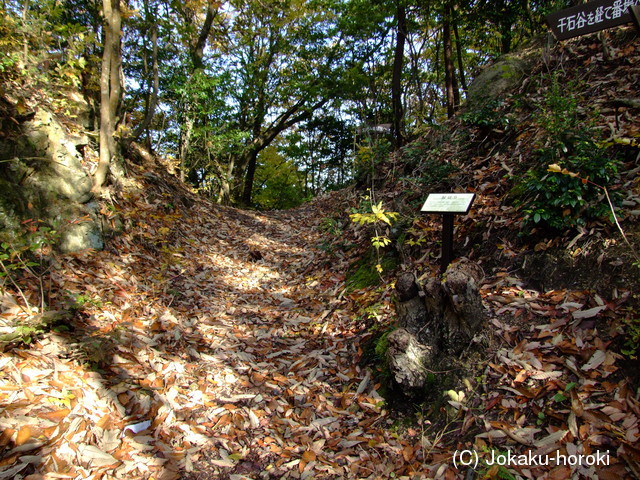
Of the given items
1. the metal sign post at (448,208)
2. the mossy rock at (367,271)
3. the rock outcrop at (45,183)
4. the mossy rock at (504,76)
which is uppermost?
the mossy rock at (504,76)

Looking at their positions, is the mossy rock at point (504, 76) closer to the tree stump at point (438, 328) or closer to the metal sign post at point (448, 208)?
the metal sign post at point (448, 208)

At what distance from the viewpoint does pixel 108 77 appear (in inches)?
206

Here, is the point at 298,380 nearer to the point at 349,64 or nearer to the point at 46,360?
the point at 46,360

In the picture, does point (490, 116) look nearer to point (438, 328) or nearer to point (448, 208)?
point (448, 208)

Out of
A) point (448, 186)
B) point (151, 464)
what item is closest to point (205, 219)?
point (448, 186)

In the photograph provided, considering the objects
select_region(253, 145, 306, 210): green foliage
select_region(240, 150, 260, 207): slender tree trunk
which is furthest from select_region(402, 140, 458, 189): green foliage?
select_region(253, 145, 306, 210): green foliage

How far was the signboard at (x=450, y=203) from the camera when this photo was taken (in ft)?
10.4

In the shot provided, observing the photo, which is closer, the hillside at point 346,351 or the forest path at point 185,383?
the hillside at point 346,351

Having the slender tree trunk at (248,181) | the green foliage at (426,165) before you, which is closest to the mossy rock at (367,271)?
the green foliage at (426,165)

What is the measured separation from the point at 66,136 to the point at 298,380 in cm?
478

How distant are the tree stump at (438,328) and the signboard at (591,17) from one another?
7.68 ft

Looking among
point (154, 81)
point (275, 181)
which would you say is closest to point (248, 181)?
point (275, 181)

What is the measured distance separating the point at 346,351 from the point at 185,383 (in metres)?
1.71

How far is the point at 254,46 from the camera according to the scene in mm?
12969
